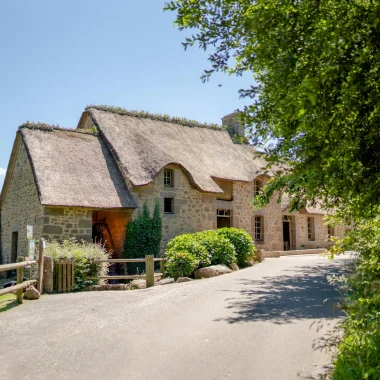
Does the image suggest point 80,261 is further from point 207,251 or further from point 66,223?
point 207,251

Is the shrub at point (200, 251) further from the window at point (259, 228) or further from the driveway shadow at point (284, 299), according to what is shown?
the window at point (259, 228)

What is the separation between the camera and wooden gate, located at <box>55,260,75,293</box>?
10953 mm

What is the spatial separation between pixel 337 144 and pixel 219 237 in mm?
11518

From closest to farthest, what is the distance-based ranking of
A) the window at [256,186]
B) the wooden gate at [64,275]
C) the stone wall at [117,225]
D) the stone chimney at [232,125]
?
1. the wooden gate at [64,275]
2. the stone wall at [117,225]
3. the window at [256,186]
4. the stone chimney at [232,125]

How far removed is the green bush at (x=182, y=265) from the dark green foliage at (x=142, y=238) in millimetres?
2754

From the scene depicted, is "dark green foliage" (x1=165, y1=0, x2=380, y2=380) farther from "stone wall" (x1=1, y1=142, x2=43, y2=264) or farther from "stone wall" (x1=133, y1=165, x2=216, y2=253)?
"stone wall" (x1=133, y1=165, x2=216, y2=253)

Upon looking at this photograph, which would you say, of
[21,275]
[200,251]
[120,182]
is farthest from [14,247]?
[21,275]

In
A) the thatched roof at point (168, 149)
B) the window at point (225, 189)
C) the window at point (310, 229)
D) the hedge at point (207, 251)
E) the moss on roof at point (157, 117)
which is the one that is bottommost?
the hedge at point (207, 251)

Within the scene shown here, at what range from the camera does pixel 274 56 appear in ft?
11.2

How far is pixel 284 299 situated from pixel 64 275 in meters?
5.80

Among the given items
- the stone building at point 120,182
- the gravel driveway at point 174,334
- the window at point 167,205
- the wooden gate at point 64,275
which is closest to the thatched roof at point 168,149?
the stone building at point 120,182

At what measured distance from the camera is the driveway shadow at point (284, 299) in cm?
708

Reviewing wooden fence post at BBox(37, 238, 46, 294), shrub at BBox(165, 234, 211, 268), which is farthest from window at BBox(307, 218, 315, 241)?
wooden fence post at BBox(37, 238, 46, 294)

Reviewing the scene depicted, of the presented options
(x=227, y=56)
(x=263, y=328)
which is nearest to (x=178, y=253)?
(x=263, y=328)
